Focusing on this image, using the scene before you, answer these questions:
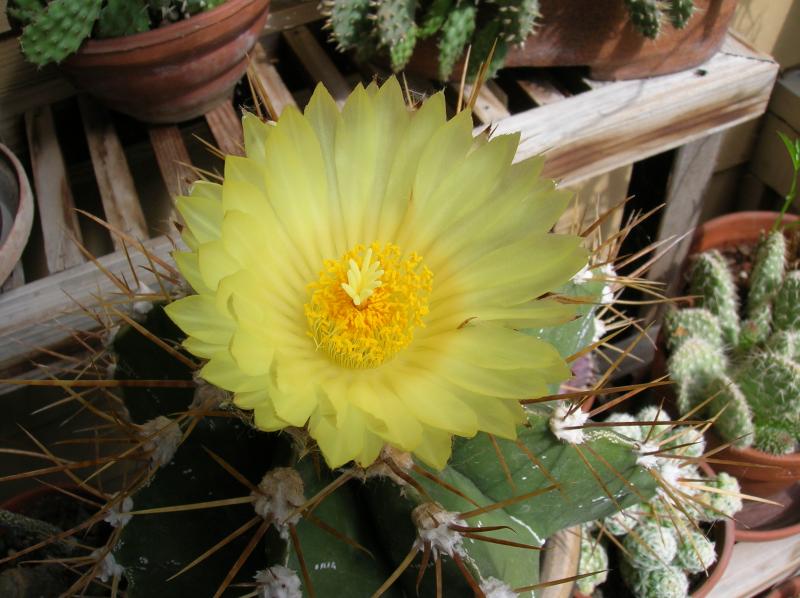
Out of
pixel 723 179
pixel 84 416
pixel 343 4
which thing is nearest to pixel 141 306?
pixel 343 4

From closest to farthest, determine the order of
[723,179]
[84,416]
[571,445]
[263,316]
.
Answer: [263,316] < [571,445] < [84,416] < [723,179]

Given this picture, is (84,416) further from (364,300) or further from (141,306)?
(364,300)

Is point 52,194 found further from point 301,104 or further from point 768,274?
point 768,274

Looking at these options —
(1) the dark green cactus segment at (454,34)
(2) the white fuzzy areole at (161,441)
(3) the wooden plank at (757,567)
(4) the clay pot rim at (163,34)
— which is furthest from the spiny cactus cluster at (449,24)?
(3) the wooden plank at (757,567)

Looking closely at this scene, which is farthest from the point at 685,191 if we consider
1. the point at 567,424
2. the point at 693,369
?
the point at 567,424

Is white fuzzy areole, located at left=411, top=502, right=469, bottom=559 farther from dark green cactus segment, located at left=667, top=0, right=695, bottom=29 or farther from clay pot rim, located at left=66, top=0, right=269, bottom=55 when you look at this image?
dark green cactus segment, located at left=667, top=0, right=695, bottom=29
